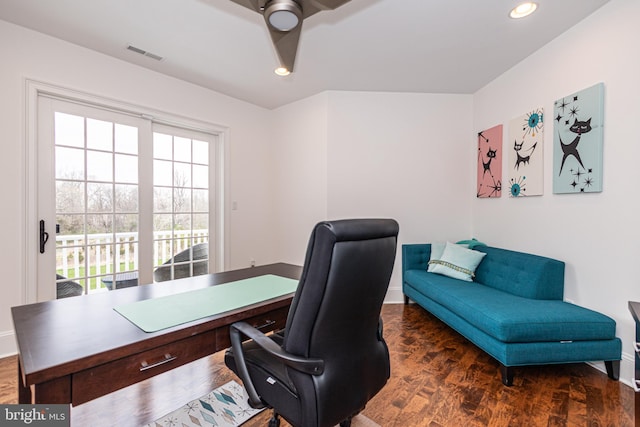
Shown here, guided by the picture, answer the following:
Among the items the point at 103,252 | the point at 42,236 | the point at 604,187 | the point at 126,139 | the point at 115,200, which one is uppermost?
the point at 126,139

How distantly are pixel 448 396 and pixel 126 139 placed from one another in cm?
360

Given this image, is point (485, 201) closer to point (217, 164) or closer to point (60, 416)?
point (217, 164)

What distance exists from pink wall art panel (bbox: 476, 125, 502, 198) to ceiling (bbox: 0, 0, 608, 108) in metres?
0.62

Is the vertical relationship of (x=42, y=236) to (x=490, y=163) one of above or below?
below

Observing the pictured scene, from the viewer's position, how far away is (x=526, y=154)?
9.28 ft

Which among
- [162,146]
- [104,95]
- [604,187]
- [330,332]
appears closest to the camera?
[330,332]

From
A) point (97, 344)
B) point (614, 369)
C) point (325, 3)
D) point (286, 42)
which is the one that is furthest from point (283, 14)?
point (614, 369)

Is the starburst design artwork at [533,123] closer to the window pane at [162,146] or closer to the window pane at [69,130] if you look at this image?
the window pane at [162,146]

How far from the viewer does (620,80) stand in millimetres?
2043

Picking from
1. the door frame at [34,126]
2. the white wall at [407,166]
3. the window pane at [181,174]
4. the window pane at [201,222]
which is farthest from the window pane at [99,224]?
the white wall at [407,166]

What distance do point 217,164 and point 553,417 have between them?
3.91m

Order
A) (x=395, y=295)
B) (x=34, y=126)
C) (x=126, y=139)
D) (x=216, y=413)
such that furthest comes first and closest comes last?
(x=395, y=295) → (x=126, y=139) → (x=34, y=126) → (x=216, y=413)

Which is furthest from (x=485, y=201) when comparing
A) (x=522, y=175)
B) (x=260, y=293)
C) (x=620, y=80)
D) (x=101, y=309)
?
(x=101, y=309)

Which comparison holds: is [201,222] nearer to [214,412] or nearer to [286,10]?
[214,412]
